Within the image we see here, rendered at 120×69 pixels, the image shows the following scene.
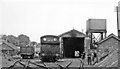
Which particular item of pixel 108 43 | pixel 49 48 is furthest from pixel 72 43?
pixel 49 48

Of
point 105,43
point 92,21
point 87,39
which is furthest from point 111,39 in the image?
point 87,39

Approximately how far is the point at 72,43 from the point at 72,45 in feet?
1.32

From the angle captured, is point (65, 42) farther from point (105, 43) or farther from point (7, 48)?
point (7, 48)

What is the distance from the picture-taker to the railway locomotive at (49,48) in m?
25.4

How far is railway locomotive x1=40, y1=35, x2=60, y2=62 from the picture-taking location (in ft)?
83.3

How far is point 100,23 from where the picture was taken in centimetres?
3191

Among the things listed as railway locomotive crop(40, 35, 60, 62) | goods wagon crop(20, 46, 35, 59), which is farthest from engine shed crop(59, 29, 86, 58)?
railway locomotive crop(40, 35, 60, 62)

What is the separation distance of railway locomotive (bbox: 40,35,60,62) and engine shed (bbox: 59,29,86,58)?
16.1 m

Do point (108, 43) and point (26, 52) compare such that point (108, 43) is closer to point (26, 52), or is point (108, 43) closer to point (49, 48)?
point (49, 48)

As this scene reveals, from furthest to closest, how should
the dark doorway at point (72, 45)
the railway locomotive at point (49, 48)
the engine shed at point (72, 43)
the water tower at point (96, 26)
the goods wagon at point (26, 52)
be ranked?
the dark doorway at point (72, 45), the engine shed at point (72, 43), the goods wagon at point (26, 52), the water tower at point (96, 26), the railway locomotive at point (49, 48)

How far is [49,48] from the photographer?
25500mm

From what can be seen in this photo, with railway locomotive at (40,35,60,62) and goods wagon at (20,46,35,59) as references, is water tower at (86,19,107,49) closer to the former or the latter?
railway locomotive at (40,35,60,62)

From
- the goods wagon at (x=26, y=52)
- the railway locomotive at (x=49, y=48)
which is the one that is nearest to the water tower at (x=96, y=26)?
the railway locomotive at (x=49, y=48)

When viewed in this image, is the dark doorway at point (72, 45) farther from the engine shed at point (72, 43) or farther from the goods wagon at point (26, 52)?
the goods wagon at point (26, 52)
